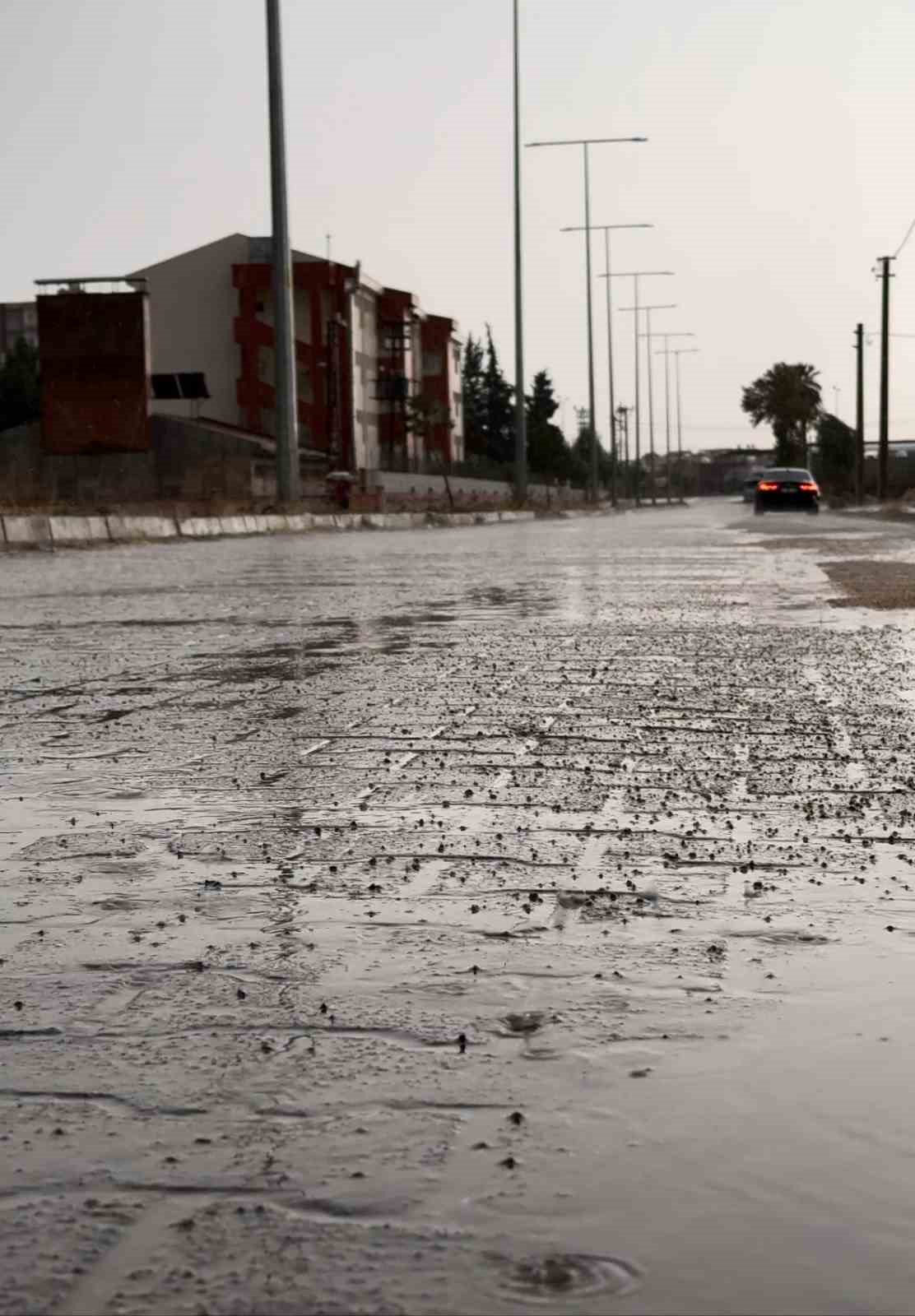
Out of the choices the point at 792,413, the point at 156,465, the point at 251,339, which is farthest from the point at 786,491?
the point at 792,413

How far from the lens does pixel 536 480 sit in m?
130

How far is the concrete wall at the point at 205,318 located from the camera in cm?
9750

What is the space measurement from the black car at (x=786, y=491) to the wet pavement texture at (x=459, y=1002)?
5180 cm

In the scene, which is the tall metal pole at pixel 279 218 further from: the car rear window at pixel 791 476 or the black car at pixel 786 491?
the car rear window at pixel 791 476

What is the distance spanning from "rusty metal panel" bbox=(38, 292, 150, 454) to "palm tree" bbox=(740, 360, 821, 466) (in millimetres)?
73253

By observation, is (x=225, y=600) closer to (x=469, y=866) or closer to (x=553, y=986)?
(x=469, y=866)

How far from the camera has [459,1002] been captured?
3141mm

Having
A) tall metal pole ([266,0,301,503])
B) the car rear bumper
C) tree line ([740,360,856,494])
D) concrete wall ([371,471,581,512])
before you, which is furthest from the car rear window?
tree line ([740,360,856,494])

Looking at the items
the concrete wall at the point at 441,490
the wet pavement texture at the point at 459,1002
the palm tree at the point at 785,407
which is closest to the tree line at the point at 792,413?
the palm tree at the point at 785,407

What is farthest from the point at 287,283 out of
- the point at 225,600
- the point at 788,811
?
the point at 788,811

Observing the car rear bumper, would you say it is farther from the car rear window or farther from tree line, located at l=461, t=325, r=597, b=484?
tree line, located at l=461, t=325, r=597, b=484

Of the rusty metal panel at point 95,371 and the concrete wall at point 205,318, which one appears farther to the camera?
the concrete wall at point 205,318

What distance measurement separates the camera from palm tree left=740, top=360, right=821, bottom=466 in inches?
5753

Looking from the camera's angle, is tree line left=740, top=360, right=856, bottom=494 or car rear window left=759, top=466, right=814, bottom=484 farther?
tree line left=740, top=360, right=856, bottom=494
